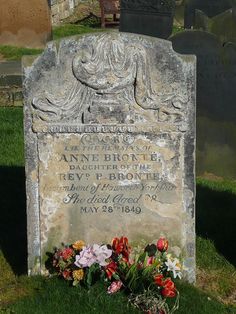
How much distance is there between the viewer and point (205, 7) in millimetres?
14875

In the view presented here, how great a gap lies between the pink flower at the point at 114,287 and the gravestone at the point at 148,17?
6.76m

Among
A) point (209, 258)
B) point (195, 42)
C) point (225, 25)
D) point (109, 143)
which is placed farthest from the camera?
point (225, 25)

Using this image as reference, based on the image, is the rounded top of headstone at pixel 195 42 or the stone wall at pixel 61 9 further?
the stone wall at pixel 61 9

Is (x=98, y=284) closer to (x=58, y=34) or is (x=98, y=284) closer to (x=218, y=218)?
(x=218, y=218)

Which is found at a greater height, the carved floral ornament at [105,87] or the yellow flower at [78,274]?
the carved floral ornament at [105,87]

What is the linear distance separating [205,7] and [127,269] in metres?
10.1

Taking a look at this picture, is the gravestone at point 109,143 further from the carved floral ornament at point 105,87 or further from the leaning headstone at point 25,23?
the leaning headstone at point 25,23

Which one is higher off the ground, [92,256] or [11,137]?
[11,137]

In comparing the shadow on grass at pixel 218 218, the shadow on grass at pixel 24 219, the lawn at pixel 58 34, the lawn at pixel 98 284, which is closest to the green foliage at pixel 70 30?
the lawn at pixel 58 34

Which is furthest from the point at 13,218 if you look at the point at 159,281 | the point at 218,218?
the point at 159,281

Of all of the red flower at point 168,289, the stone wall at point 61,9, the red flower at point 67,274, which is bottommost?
the red flower at point 168,289

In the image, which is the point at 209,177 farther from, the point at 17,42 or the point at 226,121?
the point at 17,42

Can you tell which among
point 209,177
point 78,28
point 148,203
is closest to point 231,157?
point 209,177

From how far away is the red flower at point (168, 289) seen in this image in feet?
18.0
